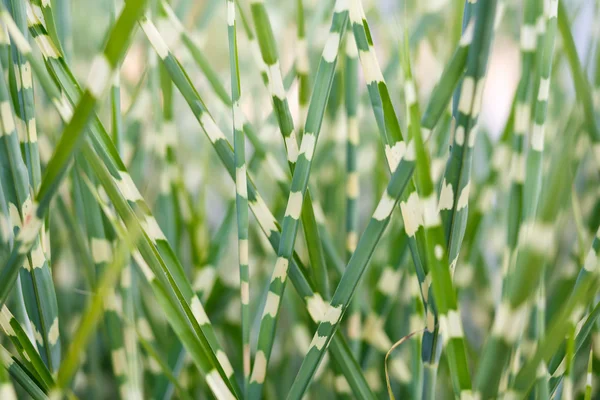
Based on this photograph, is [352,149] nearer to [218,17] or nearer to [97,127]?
[97,127]

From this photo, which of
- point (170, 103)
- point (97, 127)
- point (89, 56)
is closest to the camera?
point (97, 127)

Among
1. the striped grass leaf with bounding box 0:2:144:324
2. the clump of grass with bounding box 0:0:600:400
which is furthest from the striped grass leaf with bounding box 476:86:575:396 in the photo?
the striped grass leaf with bounding box 0:2:144:324

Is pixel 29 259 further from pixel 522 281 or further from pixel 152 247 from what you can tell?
pixel 522 281

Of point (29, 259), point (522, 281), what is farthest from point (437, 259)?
point (29, 259)

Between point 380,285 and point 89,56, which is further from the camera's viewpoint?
point 89,56

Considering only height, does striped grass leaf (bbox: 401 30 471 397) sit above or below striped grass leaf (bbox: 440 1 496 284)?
below

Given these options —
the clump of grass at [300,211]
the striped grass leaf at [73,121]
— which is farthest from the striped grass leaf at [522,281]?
the striped grass leaf at [73,121]

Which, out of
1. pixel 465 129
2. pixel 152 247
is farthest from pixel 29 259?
→ pixel 465 129

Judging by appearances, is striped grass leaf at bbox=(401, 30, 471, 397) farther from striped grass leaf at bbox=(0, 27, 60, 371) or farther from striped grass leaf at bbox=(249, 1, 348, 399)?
striped grass leaf at bbox=(0, 27, 60, 371)

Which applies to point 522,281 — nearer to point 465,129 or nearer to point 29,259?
point 465,129

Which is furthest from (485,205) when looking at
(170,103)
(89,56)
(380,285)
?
(89,56)

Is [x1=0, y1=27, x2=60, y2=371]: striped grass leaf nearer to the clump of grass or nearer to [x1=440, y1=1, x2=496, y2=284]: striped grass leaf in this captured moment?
the clump of grass
